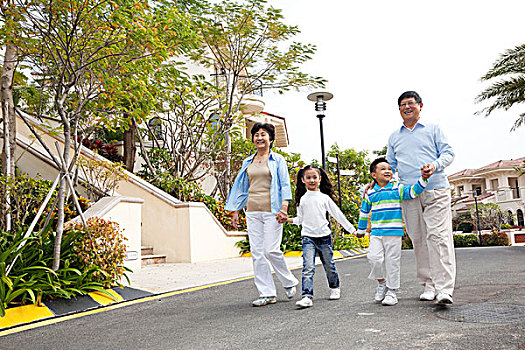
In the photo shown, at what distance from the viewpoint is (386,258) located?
16.3 feet

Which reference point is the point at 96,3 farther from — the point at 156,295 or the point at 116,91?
the point at 156,295

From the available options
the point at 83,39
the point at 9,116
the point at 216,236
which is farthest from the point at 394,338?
the point at 216,236

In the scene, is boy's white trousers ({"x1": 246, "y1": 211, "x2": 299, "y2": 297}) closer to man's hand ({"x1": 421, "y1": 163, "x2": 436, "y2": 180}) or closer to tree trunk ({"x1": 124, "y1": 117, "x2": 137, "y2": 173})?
man's hand ({"x1": 421, "y1": 163, "x2": 436, "y2": 180})

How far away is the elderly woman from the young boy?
936mm

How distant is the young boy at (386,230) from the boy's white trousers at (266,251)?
992mm

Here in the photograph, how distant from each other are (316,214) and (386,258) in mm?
912

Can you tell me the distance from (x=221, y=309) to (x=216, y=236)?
6.90m

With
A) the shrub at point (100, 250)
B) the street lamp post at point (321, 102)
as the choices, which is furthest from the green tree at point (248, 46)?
the shrub at point (100, 250)

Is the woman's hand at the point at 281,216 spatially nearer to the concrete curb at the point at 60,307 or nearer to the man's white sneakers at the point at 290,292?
the man's white sneakers at the point at 290,292

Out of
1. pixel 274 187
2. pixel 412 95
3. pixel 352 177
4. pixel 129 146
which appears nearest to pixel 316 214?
pixel 274 187

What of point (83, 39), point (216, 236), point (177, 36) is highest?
point (177, 36)

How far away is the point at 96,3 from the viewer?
619cm

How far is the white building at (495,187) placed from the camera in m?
51.7

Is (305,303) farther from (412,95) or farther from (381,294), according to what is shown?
(412,95)
